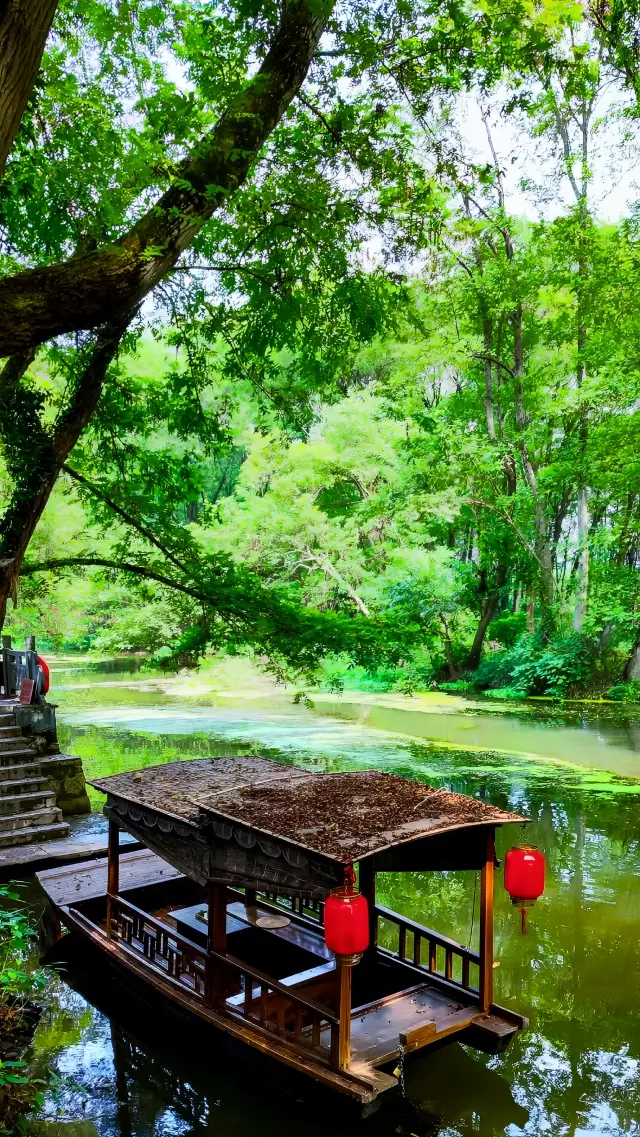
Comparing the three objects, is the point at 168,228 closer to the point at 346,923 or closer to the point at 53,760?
the point at 346,923

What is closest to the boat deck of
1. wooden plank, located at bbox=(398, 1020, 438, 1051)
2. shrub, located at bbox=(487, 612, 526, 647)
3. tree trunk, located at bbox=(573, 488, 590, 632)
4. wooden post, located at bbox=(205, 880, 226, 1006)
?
wooden plank, located at bbox=(398, 1020, 438, 1051)

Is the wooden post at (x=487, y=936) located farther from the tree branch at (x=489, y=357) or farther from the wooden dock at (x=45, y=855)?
the tree branch at (x=489, y=357)

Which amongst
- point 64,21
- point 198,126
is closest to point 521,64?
point 198,126

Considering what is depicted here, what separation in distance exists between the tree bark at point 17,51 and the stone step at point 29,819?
8.54m

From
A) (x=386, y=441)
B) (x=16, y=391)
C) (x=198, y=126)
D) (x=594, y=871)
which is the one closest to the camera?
(x=198, y=126)

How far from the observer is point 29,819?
31.3ft

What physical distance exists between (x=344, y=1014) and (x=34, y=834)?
6.40 m

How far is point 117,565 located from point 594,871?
22.1 ft

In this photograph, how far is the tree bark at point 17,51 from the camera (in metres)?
2.80

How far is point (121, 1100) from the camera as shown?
4.91 meters

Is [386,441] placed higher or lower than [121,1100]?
higher

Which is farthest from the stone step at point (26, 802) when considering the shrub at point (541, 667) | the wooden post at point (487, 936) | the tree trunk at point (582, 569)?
the tree trunk at point (582, 569)

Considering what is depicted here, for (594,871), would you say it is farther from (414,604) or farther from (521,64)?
(414,604)

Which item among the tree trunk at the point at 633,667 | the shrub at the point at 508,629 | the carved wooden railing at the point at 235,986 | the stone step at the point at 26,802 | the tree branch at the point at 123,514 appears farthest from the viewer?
the shrub at the point at 508,629
